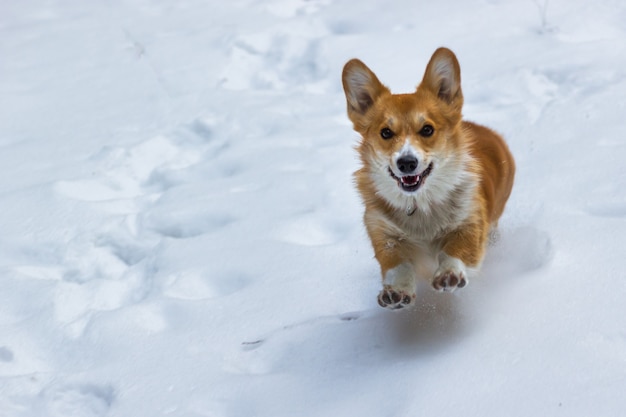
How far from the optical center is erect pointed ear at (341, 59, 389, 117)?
342cm

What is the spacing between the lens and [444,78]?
3371 millimetres

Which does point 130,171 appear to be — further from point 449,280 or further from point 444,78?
point 449,280

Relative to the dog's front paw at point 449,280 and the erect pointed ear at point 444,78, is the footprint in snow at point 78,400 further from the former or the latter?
the erect pointed ear at point 444,78

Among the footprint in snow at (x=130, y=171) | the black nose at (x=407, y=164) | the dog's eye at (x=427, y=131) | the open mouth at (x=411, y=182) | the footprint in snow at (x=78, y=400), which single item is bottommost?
the footprint in snow at (x=130, y=171)

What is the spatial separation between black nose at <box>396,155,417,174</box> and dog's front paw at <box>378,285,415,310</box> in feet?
1.61

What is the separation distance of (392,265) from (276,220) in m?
1.23

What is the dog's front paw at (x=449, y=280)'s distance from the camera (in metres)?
2.86

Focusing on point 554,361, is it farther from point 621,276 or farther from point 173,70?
point 173,70

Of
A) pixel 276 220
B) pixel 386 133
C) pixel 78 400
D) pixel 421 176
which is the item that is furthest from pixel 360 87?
pixel 78 400

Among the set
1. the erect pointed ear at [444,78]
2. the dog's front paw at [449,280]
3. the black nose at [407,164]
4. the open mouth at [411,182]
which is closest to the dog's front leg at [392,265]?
the dog's front paw at [449,280]

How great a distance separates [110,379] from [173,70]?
370cm

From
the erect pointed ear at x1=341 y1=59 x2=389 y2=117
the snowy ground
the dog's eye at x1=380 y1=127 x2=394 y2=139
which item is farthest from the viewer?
the erect pointed ear at x1=341 y1=59 x2=389 y2=117

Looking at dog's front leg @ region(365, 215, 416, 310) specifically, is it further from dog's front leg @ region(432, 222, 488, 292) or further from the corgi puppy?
dog's front leg @ region(432, 222, 488, 292)

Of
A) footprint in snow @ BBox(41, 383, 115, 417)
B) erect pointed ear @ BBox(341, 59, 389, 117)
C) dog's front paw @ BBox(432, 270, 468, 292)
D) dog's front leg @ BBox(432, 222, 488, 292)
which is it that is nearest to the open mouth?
dog's front leg @ BBox(432, 222, 488, 292)
